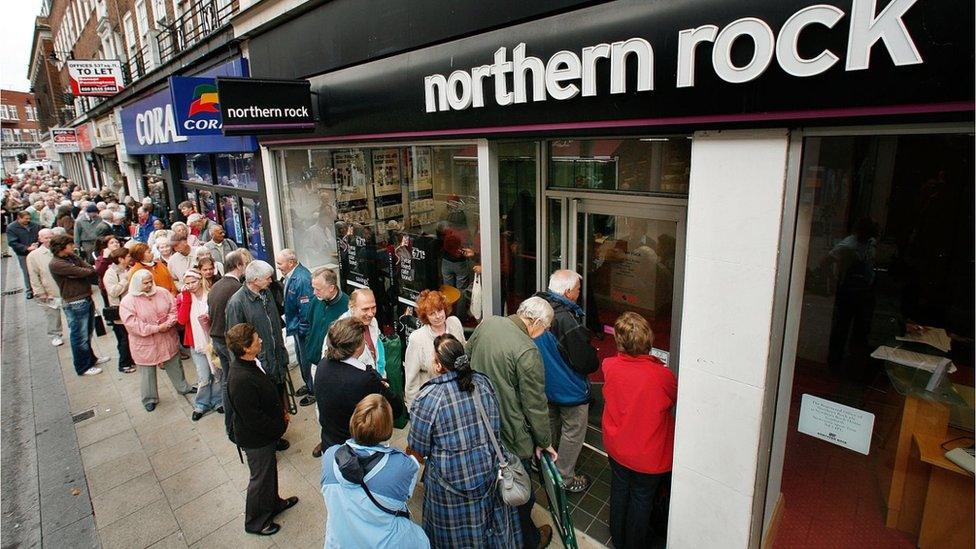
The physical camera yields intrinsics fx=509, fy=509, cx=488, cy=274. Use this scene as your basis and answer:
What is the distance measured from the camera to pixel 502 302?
5.18m

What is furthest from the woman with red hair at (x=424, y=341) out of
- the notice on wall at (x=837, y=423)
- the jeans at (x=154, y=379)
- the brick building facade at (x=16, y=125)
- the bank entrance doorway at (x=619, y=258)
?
the brick building facade at (x=16, y=125)

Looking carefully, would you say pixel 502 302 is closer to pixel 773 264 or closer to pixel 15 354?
pixel 773 264

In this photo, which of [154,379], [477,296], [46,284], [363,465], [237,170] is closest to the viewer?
[363,465]

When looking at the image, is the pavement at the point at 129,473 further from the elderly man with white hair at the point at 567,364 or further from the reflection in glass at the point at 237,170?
the reflection in glass at the point at 237,170

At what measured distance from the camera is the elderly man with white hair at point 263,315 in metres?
4.57

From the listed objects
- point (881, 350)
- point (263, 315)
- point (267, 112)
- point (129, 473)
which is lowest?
point (129, 473)

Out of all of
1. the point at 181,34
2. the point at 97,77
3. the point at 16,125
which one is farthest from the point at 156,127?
the point at 16,125

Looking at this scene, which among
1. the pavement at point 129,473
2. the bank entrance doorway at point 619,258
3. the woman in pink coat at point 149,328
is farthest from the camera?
the woman in pink coat at point 149,328

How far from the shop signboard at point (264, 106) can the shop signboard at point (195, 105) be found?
147 centimetres

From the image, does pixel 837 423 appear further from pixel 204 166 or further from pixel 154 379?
pixel 204 166

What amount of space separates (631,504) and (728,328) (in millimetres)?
1434

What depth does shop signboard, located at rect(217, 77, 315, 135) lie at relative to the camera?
17.4 feet

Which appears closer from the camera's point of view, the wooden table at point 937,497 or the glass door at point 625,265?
the wooden table at point 937,497

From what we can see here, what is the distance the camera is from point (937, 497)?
127 inches
